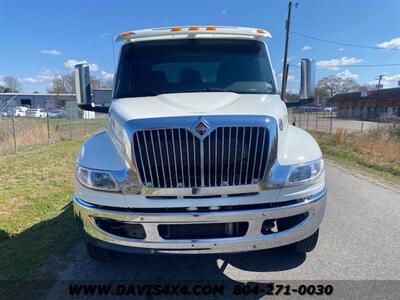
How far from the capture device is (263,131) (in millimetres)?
2648

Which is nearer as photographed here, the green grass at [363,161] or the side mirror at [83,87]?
the side mirror at [83,87]

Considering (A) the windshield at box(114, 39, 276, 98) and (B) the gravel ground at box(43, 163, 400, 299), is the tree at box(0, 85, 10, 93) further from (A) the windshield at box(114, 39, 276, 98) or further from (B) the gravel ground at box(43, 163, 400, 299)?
(B) the gravel ground at box(43, 163, 400, 299)

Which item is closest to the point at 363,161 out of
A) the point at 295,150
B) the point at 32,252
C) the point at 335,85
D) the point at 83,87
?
the point at 295,150

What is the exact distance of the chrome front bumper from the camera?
2.58m

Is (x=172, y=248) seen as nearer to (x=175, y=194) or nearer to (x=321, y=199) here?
(x=175, y=194)

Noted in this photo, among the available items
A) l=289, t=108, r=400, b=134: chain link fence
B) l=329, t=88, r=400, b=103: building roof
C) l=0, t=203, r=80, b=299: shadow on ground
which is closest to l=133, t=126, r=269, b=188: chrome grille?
l=0, t=203, r=80, b=299: shadow on ground

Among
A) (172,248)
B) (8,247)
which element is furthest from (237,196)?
(8,247)

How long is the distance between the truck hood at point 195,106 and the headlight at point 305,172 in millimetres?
494

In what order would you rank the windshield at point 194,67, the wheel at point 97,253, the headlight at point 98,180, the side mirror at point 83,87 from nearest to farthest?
the headlight at point 98,180
the wheel at point 97,253
the windshield at point 194,67
the side mirror at point 83,87

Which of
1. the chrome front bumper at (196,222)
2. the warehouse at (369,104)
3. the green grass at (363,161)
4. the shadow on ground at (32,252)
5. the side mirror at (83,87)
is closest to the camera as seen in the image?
the chrome front bumper at (196,222)

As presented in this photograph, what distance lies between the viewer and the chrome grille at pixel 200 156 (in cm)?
261

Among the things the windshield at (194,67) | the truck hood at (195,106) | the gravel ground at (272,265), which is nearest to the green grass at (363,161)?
the gravel ground at (272,265)

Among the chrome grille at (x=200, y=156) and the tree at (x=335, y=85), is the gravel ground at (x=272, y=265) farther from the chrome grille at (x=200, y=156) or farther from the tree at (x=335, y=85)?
the tree at (x=335, y=85)

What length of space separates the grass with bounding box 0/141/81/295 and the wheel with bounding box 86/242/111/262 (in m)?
0.48
